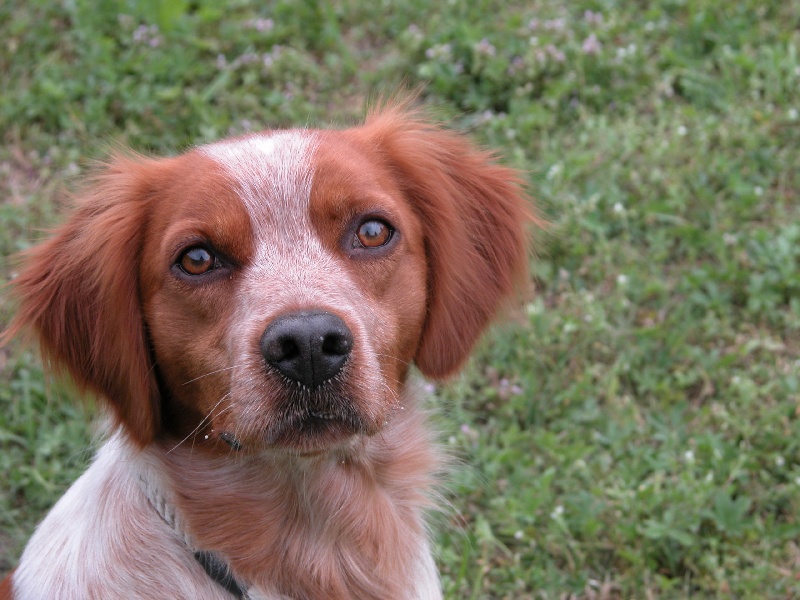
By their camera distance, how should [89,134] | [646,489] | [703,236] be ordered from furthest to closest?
1. [89,134]
2. [703,236]
3. [646,489]

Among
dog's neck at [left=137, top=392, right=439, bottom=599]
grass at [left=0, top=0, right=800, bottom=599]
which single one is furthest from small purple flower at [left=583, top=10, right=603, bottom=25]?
dog's neck at [left=137, top=392, right=439, bottom=599]

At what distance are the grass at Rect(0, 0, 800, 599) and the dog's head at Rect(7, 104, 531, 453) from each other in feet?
1.33

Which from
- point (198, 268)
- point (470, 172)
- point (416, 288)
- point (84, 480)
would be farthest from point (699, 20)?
point (84, 480)

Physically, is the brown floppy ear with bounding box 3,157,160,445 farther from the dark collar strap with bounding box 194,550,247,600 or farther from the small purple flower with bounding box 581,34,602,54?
the small purple flower with bounding box 581,34,602,54

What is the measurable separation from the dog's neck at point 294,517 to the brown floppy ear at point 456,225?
41 centimetres

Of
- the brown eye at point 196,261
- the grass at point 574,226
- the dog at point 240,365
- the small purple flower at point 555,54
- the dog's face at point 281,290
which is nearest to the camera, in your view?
the dog's face at point 281,290

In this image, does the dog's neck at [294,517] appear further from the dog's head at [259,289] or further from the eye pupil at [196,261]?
the eye pupil at [196,261]

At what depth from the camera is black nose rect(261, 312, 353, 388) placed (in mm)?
2654

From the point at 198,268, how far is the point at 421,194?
→ 86 centimetres

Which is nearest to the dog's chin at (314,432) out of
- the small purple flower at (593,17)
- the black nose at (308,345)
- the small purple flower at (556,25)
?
the black nose at (308,345)

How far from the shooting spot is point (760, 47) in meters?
6.06

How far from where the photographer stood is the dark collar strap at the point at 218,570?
119 inches

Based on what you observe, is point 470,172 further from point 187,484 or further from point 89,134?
point 89,134

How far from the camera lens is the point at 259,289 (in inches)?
115
